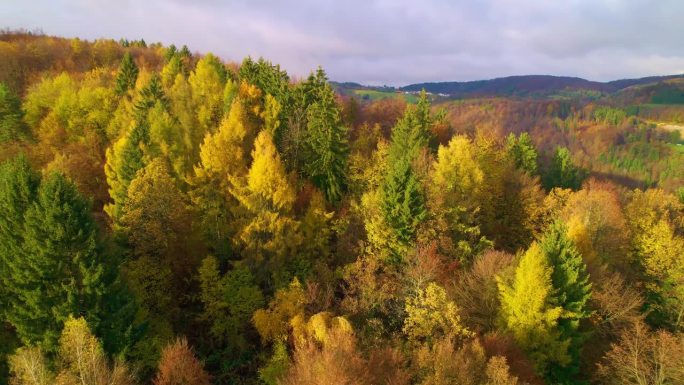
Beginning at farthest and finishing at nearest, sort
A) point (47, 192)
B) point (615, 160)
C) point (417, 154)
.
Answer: point (615, 160) < point (417, 154) < point (47, 192)

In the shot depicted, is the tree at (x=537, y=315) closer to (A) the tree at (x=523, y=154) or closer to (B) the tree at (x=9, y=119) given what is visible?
(A) the tree at (x=523, y=154)

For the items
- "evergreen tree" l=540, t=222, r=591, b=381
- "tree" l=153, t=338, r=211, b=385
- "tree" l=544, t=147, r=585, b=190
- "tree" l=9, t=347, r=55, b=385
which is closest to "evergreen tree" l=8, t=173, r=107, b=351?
"tree" l=9, t=347, r=55, b=385

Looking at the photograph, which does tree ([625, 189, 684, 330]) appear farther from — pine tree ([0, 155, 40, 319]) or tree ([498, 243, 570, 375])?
pine tree ([0, 155, 40, 319])

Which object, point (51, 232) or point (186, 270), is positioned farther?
point (186, 270)

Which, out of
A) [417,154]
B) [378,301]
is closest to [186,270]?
[378,301]

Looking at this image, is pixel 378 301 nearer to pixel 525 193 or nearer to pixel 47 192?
pixel 47 192
